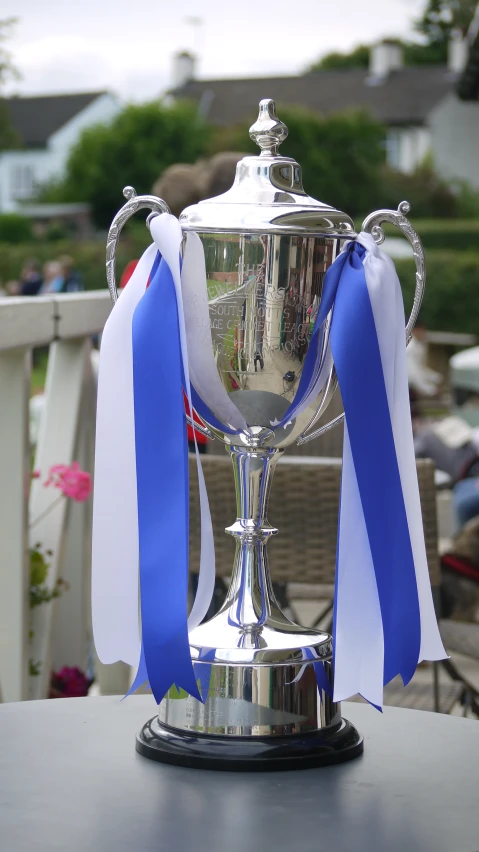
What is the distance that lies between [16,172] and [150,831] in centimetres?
5136

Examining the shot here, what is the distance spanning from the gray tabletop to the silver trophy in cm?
3

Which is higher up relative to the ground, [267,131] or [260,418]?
[267,131]

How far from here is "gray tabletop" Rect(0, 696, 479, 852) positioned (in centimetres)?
108

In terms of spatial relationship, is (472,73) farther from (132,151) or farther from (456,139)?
(456,139)

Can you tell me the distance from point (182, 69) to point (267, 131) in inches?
2035

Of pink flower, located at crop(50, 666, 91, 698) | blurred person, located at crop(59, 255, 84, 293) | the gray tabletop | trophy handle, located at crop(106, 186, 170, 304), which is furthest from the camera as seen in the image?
blurred person, located at crop(59, 255, 84, 293)

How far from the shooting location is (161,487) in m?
1.27

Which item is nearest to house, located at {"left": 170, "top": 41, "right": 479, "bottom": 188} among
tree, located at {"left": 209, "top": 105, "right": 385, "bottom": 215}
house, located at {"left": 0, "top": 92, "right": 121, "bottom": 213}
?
house, located at {"left": 0, "top": 92, "right": 121, "bottom": 213}

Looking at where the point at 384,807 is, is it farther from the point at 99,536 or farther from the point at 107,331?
the point at 107,331

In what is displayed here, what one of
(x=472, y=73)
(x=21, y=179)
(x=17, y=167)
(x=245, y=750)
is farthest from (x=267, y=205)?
(x=21, y=179)

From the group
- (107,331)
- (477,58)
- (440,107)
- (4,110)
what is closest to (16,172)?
(440,107)

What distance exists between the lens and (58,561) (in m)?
2.82

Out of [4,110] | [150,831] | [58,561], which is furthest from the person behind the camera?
[4,110]

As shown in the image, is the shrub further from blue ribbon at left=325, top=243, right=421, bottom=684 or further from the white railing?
blue ribbon at left=325, top=243, right=421, bottom=684
